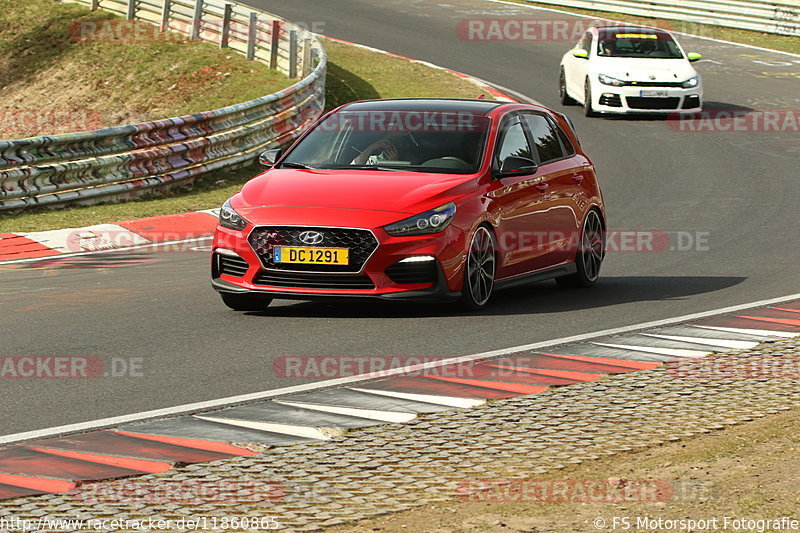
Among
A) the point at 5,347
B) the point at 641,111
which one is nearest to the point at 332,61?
the point at 641,111

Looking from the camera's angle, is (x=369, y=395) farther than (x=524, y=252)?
No

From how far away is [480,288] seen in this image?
11.2 m

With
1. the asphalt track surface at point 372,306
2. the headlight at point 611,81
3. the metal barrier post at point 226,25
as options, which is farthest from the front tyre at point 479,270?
the metal barrier post at point 226,25

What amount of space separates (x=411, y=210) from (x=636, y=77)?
16.4 metres

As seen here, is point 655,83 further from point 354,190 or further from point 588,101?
point 354,190

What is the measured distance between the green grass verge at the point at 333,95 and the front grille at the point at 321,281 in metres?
6.10

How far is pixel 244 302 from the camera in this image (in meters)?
11.2

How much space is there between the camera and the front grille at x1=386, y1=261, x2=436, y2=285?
416 inches

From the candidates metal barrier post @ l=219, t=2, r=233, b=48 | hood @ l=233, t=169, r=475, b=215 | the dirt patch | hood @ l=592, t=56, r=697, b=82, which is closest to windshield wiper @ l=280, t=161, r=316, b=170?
hood @ l=233, t=169, r=475, b=215

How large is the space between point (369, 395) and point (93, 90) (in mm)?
22880

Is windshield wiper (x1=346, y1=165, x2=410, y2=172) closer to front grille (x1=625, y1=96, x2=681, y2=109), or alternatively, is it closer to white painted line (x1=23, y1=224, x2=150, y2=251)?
white painted line (x1=23, y1=224, x2=150, y2=251)

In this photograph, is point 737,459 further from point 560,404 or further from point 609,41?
point 609,41

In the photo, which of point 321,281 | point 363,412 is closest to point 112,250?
point 321,281

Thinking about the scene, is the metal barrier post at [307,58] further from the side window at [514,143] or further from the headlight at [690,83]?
the side window at [514,143]
